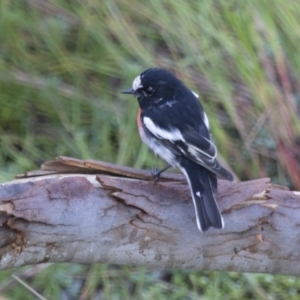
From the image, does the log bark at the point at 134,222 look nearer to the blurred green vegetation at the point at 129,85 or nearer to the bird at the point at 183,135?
the bird at the point at 183,135

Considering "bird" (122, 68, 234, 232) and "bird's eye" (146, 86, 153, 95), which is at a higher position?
"bird" (122, 68, 234, 232)

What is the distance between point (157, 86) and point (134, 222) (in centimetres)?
94

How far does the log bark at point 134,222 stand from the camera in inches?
88.0

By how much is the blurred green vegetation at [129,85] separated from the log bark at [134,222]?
3.21 ft

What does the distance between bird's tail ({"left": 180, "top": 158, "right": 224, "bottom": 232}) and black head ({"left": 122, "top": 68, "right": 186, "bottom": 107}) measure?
0.42 metres

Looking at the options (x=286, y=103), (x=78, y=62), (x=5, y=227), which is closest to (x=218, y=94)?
(x=286, y=103)

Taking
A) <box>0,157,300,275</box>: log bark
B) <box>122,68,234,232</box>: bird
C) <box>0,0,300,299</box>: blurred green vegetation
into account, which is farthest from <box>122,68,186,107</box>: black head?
<box>0,157,300,275</box>: log bark

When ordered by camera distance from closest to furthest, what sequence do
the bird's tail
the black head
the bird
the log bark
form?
the log bark → the bird's tail → the bird → the black head

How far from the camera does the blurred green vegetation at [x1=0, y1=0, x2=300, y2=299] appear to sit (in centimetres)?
348

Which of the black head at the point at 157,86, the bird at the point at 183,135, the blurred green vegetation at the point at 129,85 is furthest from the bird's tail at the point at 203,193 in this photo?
the blurred green vegetation at the point at 129,85

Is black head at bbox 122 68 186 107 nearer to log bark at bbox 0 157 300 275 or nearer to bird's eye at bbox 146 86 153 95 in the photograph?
bird's eye at bbox 146 86 153 95

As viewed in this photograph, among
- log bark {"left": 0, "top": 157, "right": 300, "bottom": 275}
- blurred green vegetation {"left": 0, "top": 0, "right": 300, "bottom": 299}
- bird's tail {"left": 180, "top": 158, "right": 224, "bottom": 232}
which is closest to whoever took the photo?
log bark {"left": 0, "top": 157, "right": 300, "bottom": 275}

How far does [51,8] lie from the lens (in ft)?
13.0

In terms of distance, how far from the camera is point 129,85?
Answer: 3691mm
